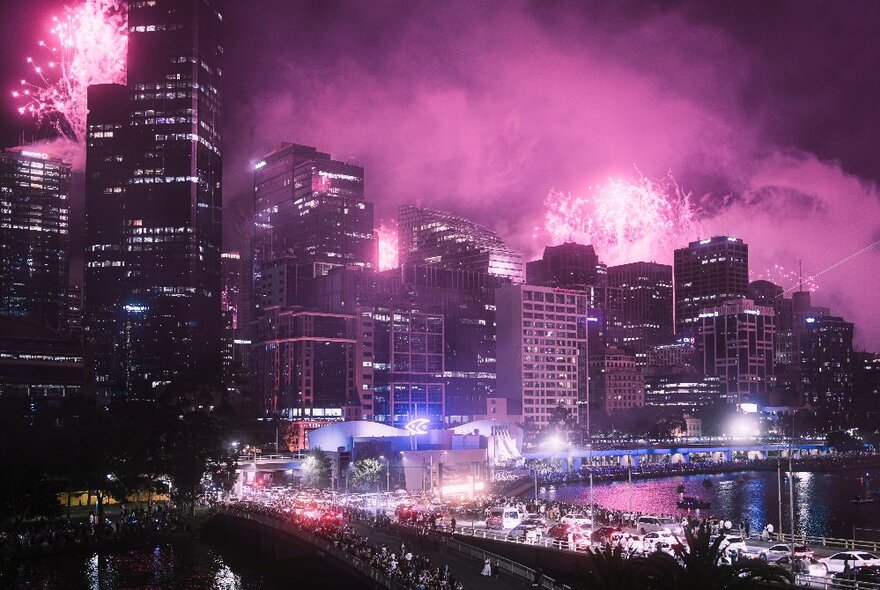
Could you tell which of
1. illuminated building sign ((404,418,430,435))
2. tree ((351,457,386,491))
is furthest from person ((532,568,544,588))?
illuminated building sign ((404,418,430,435))

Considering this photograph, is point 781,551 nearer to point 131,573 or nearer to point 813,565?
point 813,565

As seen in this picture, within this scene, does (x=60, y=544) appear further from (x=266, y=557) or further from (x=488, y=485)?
(x=488, y=485)

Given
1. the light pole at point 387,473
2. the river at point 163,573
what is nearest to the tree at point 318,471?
the light pole at point 387,473

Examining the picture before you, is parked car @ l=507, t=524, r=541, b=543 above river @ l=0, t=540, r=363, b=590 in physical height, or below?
above

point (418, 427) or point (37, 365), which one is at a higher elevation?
point (37, 365)

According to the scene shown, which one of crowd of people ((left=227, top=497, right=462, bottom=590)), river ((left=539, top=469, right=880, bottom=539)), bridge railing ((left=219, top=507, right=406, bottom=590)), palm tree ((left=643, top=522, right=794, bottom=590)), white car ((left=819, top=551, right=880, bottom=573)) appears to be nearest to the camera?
palm tree ((left=643, top=522, right=794, bottom=590))

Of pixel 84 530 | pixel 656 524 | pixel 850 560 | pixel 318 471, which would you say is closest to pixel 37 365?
pixel 318 471

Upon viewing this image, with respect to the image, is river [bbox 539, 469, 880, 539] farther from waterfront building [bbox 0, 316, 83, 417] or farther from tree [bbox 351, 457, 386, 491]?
waterfront building [bbox 0, 316, 83, 417]
